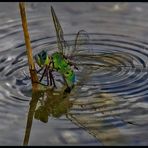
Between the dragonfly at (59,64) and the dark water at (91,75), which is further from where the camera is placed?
the dragonfly at (59,64)

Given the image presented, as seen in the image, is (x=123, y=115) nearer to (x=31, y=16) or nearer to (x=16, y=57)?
(x=16, y=57)

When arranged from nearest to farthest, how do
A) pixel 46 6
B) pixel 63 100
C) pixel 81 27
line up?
pixel 63 100 → pixel 81 27 → pixel 46 6

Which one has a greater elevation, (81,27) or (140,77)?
(81,27)

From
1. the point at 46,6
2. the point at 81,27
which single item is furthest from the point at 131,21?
the point at 46,6

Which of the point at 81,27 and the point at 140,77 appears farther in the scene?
the point at 81,27

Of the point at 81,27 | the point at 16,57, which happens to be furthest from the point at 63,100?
the point at 81,27

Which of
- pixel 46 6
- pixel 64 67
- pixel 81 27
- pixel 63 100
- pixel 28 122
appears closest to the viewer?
pixel 28 122

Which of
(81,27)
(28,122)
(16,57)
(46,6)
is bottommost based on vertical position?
(28,122)

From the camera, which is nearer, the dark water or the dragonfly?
the dark water
